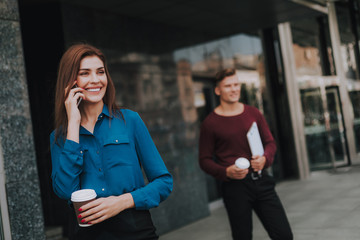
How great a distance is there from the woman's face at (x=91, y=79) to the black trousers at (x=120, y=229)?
22.3 inches

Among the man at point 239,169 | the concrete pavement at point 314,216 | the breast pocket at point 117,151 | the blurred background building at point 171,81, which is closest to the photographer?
the breast pocket at point 117,151

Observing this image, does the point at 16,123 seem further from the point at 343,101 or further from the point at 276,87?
the point at 343,101

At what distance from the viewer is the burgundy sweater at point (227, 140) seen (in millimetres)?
3803

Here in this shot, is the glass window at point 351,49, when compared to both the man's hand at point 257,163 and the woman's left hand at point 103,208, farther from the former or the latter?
the woman's left hand at point 103,208

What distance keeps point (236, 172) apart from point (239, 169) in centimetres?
7

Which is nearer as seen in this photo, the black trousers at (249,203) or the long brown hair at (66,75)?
the long brown hair at (66,75)

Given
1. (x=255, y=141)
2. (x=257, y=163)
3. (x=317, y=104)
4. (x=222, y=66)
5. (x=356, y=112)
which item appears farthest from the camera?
(x=356, y=112)

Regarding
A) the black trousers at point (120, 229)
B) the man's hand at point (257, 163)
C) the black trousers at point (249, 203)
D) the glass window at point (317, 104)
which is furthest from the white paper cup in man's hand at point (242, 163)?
the glass window at point (317, 104)

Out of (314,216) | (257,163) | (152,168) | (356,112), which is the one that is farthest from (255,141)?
(356,112)

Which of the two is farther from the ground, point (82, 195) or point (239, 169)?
point (82, 195)

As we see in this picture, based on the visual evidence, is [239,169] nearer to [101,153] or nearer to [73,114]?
[101,153]

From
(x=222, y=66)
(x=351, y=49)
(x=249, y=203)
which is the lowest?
(x=249, y=203)

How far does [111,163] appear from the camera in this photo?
2002 millimetres

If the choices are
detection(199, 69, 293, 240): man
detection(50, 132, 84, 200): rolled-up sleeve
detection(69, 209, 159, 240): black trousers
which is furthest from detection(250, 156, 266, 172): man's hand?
detection(50, 132, 84, 200): rolled-up sleeve
